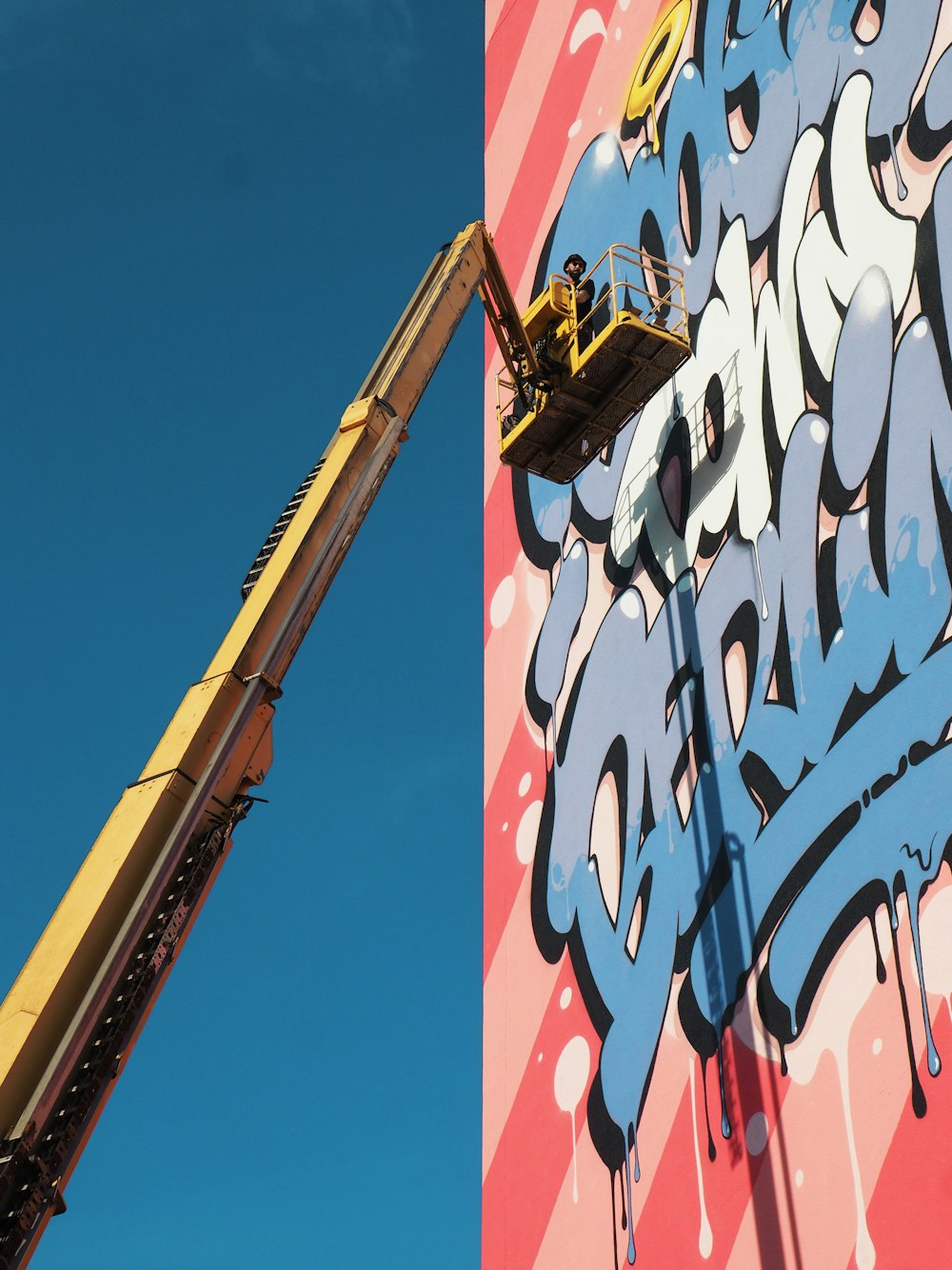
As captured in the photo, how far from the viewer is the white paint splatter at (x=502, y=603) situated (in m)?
21.3

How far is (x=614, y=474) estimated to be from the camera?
64.3ft

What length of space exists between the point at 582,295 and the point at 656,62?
14.7 ft

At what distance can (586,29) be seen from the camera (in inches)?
912

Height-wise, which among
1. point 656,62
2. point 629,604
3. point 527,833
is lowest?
point 527,833

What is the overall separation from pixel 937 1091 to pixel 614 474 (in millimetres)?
9999

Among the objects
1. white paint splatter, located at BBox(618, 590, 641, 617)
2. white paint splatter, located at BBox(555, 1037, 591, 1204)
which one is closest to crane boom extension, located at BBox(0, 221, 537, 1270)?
white paint splatter, located at BBox(618, 590, 641, 617)

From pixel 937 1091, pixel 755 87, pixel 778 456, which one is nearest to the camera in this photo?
pixel 937 1091

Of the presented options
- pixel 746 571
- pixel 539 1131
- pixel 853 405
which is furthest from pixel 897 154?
pixel 539 1131

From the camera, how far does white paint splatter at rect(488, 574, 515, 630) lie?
21328mm

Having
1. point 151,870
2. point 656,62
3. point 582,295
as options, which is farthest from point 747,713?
point 656,62

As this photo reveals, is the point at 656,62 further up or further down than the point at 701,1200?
further up

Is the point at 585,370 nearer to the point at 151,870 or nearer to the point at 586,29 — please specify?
the point at 586,29

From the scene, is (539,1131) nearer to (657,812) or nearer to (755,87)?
(657,812)

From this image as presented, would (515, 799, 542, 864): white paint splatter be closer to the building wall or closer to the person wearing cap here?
the building wall
